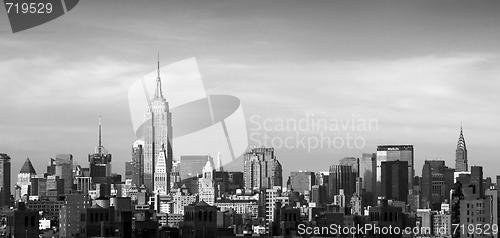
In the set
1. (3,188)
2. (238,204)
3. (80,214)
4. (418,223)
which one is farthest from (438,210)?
(3,188)

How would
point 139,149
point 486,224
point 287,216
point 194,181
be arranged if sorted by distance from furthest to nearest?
point 194,181
point 139,149
point 287,216
point 486,224

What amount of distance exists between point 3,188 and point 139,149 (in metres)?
4.49

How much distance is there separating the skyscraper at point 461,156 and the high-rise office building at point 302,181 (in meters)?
3.77

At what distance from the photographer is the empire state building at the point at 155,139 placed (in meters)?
35.5

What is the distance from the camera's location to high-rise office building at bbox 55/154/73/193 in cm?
3509

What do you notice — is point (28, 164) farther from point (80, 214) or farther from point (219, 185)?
point (219, 185)

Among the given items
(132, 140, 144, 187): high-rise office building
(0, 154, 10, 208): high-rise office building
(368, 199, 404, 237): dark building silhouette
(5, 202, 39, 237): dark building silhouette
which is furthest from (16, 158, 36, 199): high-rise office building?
(368, 199, 404, 237): dark building silhouette

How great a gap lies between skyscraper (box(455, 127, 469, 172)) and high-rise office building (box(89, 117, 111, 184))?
6961 millimetres

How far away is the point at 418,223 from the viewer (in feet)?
88.4

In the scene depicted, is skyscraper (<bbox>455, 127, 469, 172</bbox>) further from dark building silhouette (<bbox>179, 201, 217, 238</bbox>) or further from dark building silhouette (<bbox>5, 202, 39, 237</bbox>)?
dark building silhouette (<bbox>5, 202, 39, 237</bbox>)

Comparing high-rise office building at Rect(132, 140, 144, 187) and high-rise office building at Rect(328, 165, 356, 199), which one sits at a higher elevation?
high-rise office building at Rect(132, 140, 144, 187)

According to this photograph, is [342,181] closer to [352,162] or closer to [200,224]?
[352,162]

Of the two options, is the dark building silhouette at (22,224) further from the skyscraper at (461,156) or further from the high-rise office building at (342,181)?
the high-rise office building at (342,181)

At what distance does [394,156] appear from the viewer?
32.4m
